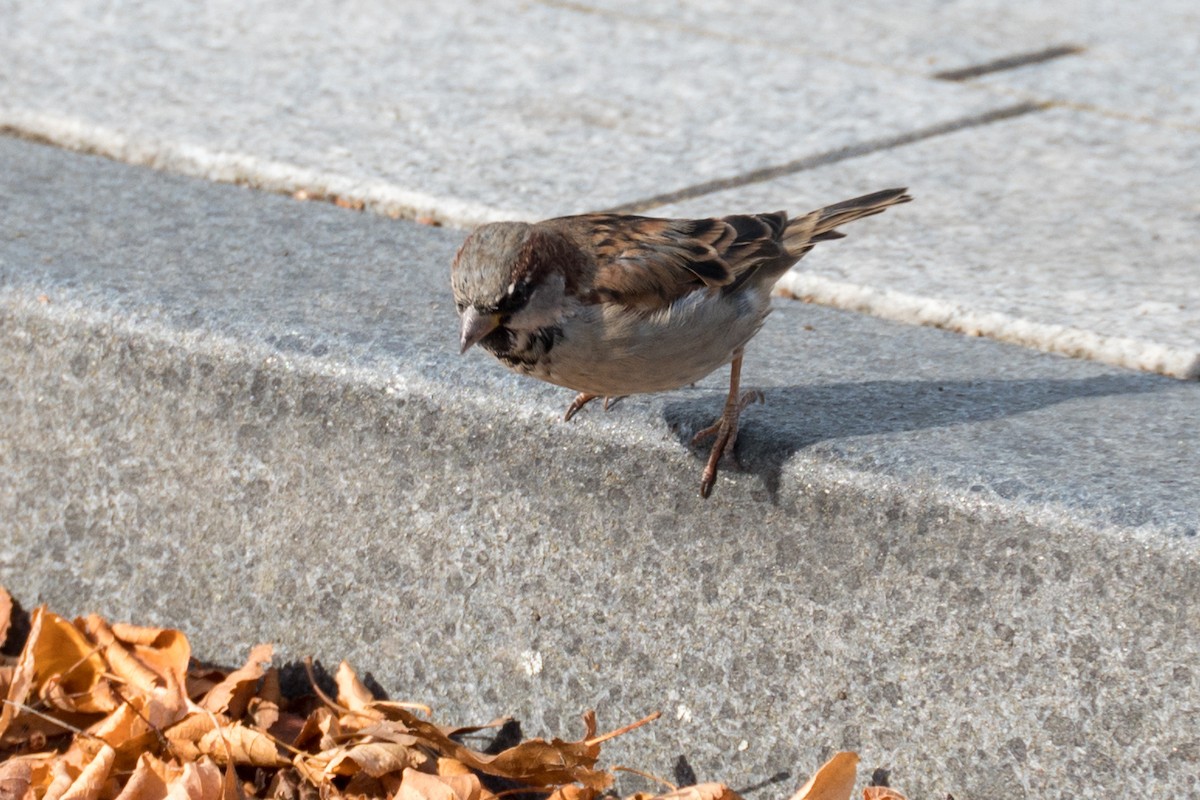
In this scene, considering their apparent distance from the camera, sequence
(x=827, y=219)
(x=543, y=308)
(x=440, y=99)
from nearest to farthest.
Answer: (x=543, y=308), (x=827, y=219), (x=440, y=99)

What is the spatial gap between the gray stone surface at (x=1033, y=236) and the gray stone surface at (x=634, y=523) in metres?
0.15

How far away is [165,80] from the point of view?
5.67 meters

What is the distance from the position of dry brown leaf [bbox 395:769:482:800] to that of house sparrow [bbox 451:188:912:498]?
764mm

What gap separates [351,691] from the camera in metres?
3.32

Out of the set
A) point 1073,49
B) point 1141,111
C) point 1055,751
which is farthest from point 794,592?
point 1073,49

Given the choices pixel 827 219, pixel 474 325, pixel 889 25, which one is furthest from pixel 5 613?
pixel 889 25

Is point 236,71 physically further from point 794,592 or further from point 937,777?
point 937,777

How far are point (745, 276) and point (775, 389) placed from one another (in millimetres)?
276

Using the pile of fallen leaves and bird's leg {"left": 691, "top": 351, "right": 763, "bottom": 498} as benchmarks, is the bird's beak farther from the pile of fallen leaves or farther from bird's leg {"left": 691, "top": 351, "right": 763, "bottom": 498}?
the pile of fallen leaves

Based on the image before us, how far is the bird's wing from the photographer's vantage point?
10.8 feet

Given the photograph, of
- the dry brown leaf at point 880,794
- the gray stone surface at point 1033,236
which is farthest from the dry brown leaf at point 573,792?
the gray stone surface at point 1033,236

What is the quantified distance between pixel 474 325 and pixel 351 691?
0.89m

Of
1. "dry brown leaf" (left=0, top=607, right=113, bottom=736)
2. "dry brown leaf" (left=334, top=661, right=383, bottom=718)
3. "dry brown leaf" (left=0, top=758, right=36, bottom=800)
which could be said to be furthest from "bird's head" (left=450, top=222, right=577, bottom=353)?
"dry brown leaf" (left=0, top=758, right=36, bottom=800)

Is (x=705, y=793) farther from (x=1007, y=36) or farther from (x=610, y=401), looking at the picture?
(x=1007, y=36)
